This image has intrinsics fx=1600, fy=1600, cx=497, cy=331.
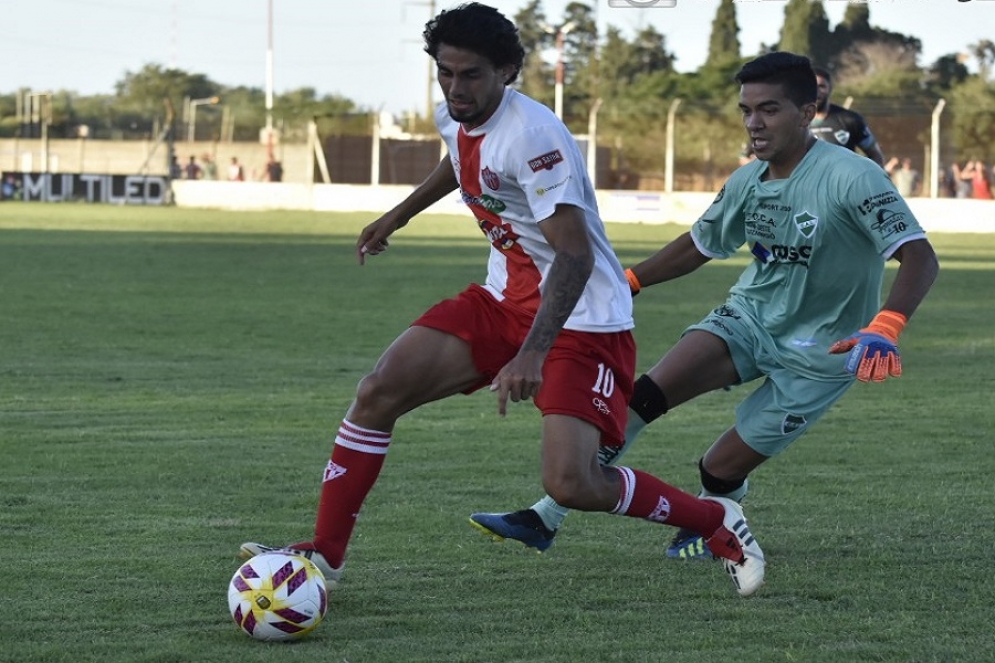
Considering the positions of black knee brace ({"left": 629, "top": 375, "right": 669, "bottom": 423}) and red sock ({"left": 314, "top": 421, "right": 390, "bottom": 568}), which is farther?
black knee brace ({"left": 629, "top": 375, "right": 669, "bottom": 423})

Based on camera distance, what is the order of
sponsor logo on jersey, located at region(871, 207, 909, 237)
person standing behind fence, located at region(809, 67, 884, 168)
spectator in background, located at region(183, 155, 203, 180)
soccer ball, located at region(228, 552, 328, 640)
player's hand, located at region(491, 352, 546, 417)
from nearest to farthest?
soccer ball, located at region(228, 552, 328, 640)
player's hand, located at region(491, 352, 546, 417)
sponsor logo on jersey, located at region(871, 207, 909, 237)
person standing behind fence, located at region(809, 67, 884, 168)
spectator in background, located at region(183, 155, 203, 180)

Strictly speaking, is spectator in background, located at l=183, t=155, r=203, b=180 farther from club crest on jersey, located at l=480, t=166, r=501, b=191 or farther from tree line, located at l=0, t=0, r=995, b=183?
club crest on jersey, located at l=480, t=166, r=501, b=191

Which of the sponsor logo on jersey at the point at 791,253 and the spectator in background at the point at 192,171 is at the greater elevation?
the spectator in background at the point at 192,171

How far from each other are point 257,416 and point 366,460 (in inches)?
161

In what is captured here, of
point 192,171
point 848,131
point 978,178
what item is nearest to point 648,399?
point 848,131

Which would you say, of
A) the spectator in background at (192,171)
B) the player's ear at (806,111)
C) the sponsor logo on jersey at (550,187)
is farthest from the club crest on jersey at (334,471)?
the spectator in background at (192,171)

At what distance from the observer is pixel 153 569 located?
5348mm

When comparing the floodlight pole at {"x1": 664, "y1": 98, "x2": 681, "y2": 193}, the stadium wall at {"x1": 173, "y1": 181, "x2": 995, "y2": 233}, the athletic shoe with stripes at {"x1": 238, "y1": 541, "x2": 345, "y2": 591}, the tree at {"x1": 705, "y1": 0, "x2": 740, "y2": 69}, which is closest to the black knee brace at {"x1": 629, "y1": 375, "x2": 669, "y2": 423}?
the athletic shoe with stripes at {"x1": 238, "y1": 541, "x2": 345, "y2": 591}

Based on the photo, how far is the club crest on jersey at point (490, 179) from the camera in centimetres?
508

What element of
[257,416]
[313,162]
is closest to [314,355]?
[257,416]

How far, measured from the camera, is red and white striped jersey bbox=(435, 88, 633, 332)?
4.93 metres

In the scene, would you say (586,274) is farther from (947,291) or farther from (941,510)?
(947,291)

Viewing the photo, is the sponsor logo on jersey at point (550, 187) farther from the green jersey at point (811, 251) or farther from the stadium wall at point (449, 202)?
the stadium wall at point (449, 202)

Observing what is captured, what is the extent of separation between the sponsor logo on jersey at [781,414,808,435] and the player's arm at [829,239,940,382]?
64 centimetres
